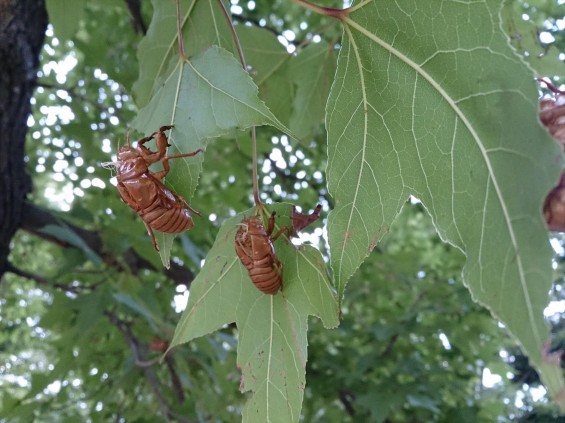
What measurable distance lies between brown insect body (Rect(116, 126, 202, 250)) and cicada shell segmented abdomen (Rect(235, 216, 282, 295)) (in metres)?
0.12

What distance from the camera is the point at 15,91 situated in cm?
206

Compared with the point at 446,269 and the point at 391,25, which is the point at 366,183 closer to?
the point at 391,25

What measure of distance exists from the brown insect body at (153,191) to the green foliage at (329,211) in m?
0.02

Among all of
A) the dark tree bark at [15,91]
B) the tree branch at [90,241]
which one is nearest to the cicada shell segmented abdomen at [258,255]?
the tree branch at [90,241]

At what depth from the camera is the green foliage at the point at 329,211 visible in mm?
677

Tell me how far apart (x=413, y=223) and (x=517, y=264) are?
410cm

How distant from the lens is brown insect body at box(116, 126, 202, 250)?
0.96 meters

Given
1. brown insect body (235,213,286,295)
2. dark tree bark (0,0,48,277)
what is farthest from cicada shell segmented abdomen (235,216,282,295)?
dark tree bark (0,0,48,277)

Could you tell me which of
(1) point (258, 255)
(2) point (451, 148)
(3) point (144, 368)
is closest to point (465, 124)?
(2) point (451, 148)

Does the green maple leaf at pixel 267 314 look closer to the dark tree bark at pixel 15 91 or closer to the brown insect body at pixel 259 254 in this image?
the brown insect body at pixel 259 254

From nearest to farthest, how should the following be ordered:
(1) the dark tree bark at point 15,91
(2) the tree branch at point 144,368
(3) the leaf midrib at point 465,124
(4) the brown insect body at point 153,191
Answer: (3) the leaf midrib at point 465,124 < (4) the brown insect body at point 153,191 < (1) the dark tree bark at point 15,91 < (2) the tree branch at point 144,368

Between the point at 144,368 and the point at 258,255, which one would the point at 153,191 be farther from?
the point at 144,368

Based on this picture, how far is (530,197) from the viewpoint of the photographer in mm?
613

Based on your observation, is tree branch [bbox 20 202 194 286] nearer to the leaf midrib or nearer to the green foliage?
the green foliage
